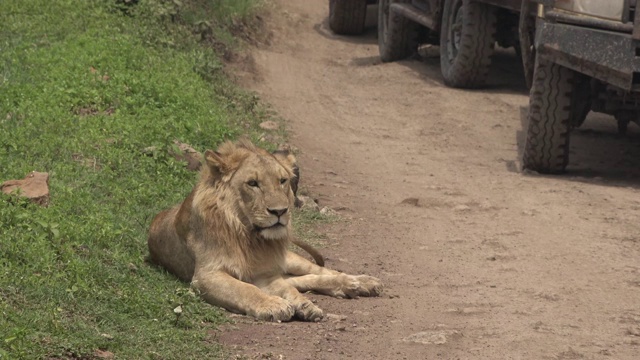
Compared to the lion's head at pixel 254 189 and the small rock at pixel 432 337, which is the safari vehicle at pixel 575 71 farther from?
the small rock at pixel 432 337

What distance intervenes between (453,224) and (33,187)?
2779 mm

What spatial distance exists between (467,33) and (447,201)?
14.9 ft

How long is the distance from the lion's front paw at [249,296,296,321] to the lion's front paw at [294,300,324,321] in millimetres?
36

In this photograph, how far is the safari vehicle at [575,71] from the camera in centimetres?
847

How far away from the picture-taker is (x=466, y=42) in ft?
42.7

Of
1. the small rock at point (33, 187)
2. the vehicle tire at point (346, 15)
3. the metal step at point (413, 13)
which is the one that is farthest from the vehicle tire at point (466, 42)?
the small rock at point (33, 187)

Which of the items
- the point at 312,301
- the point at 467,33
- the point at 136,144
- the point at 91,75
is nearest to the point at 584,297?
the point at 312,301

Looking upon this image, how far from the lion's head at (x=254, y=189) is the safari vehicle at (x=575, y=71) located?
315 cm

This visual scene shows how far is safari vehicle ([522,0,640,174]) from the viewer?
8.47 meters

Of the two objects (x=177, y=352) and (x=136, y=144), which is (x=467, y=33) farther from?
(x=177, y=352)

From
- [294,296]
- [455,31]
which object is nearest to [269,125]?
[455,31]

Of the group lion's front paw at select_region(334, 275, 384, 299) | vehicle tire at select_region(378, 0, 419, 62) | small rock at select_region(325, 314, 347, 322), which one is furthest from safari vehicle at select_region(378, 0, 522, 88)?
Answer: small rock at select_region(325, 314, 347, 322)

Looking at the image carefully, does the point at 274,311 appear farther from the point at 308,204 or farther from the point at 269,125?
the point at 269,125

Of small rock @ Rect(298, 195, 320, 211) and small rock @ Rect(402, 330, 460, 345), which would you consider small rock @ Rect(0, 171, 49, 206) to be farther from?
small rock @ Rect(402, 330, 460, 345)
